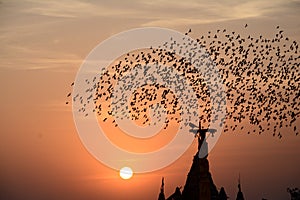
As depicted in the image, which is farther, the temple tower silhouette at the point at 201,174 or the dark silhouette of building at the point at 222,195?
the dark silhouette of building at the point at 222,195

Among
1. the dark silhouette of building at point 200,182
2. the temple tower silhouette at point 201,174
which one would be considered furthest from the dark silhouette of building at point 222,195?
the temple tower silhouette at point 201,174

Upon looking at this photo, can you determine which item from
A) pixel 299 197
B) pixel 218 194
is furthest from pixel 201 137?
pixel 299 197

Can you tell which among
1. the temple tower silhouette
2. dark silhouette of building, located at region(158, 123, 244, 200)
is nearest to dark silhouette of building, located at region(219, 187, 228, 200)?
dark silhouette of building, located at region(158, 123, 244, 200)

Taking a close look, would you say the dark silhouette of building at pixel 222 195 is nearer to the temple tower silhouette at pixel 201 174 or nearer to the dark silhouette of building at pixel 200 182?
the dark silhouette of building at pixel 200 182

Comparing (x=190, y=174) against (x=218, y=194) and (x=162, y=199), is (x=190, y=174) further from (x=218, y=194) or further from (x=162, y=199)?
(x=162, y=199)

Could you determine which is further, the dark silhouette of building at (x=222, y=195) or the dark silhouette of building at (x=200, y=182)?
the dark silhouette of building at (x=222, y=195)

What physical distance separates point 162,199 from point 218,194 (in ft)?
30.7

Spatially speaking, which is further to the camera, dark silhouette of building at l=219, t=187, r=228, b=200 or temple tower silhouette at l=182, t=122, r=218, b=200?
dark silhouette of building at l=219, t=187, r=228, b=200

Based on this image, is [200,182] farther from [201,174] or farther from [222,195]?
[222,195]

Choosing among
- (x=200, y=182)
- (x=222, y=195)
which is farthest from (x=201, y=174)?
(x=222, y=195)

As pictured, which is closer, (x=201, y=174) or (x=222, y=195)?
(x=201, y=174)

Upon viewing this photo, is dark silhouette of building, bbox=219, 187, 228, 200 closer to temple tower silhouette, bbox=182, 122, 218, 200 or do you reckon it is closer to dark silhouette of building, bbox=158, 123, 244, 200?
dark silhouette of building, bbox=158, 123, 244, 200

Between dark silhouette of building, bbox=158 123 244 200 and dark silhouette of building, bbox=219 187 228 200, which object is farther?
dark silhouette of building, bbox=219 187 228 200

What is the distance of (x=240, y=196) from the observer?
110 metres
